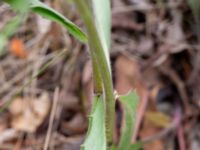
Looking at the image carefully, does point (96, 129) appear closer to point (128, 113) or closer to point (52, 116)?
point (128, 113)

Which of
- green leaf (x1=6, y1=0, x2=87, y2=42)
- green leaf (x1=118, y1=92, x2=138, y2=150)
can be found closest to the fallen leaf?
green leaf (x1=118, y1=92, x2=138, y2=150)

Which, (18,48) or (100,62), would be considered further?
(18,48)

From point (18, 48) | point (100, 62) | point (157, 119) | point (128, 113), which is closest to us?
point (100, 62)

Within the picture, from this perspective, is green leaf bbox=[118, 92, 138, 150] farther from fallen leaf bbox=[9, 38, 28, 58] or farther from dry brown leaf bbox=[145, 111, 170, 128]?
fallen leaf bbox=[9, 38, 28, 58]

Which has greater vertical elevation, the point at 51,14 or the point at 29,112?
the point at 51,14

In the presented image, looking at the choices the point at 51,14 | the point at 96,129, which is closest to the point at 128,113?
the point at 96,129

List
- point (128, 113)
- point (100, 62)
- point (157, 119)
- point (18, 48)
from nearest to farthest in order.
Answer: point (100, 62)
point (128, 113)
point (157, 119)
point (18, 48)

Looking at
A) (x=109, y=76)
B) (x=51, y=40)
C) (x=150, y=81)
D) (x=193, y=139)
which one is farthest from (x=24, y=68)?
(x=109, y=76)
